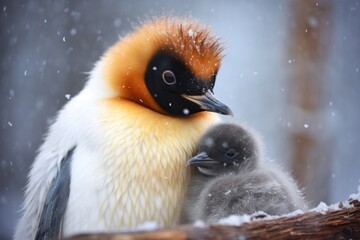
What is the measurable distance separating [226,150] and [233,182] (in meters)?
0.12

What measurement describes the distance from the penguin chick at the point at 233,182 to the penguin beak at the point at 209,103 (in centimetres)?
7

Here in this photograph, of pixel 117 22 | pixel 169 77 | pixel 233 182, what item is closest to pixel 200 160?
pixel 233 182

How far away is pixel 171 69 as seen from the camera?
58.0 inches

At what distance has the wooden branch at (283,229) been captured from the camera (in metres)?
0.88

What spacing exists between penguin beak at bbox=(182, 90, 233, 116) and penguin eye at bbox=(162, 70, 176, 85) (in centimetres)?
5

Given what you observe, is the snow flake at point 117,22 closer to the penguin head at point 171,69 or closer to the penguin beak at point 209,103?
the penguin head at point 171,69

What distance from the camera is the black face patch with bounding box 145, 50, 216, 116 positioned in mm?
1460

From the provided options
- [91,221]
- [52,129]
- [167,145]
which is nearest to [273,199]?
[167,145]

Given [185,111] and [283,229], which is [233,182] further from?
[283,229]

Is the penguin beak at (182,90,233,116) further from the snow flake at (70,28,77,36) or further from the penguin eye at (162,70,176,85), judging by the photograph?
the snow flake at (70,28,77,36)

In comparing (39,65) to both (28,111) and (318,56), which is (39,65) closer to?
(28,111)

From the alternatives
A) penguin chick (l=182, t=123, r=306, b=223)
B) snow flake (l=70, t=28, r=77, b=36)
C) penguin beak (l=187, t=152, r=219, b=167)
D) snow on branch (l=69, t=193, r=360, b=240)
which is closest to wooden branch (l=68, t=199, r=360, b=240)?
snow on branch (l=69, t=193, r=360, b=240)

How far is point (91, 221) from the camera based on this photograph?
137 centimetres

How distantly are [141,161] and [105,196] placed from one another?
11cm
